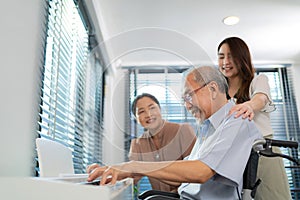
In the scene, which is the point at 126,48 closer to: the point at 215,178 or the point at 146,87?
the point at 146,87

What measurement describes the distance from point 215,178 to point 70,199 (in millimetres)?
559

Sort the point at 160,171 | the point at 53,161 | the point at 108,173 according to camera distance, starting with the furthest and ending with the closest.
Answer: the point at 53,161
the point at 160,171
the point at 108,173

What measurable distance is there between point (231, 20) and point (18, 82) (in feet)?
7.32

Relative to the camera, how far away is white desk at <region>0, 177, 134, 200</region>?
18.6 inches

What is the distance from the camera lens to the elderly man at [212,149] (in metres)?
0.81

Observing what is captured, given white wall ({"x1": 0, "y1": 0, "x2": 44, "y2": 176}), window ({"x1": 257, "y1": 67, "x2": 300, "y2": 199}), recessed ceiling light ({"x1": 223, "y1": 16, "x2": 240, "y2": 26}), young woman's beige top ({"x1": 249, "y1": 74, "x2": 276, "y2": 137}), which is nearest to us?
white wall ({"x1": 0, "y1": 0, "x2": 44, "y2": 176})

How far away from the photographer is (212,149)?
2.85 ft

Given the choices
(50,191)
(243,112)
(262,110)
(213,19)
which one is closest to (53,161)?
(50,191)

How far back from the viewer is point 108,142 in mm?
729

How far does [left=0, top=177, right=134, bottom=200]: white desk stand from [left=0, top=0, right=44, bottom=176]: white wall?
0.35 metres

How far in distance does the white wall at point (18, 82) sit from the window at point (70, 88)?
125mm

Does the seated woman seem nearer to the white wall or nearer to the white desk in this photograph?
the white desk

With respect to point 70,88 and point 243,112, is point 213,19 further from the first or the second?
point 243,112

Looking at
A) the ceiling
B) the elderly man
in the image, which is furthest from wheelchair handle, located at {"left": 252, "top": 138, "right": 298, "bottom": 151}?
the ceiling
